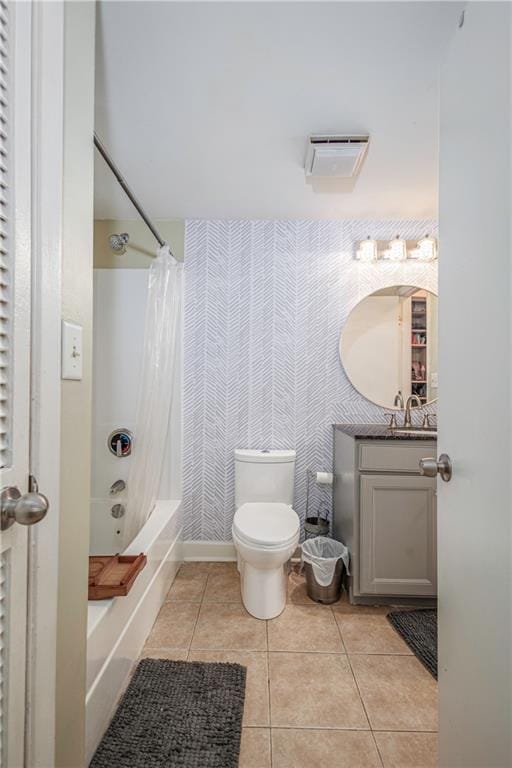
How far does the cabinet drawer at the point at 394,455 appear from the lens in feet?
5.87

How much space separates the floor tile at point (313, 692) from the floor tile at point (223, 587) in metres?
0.45

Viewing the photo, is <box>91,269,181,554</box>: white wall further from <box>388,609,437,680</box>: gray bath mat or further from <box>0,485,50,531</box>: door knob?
<box>0,485,50,531</box>: door knob

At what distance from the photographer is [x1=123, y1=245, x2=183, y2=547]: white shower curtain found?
183 centimetres

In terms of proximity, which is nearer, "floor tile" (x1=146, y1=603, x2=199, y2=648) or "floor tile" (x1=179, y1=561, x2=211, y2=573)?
"floor tile" (x1=146, y1=603, x2=199, y2=648)

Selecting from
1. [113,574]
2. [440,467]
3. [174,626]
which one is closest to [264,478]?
[174,626]

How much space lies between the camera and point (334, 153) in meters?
1.55

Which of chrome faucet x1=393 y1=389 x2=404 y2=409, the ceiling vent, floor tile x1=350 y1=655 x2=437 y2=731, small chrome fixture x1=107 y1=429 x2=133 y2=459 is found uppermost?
the ceiling vent

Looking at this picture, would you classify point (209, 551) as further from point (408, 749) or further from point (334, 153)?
point (334, 153)

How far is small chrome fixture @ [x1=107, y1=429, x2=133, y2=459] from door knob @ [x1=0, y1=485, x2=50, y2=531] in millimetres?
1651

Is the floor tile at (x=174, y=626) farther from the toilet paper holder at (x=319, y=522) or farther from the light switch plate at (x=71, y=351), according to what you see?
the light switch plate at (x=71, y=351)

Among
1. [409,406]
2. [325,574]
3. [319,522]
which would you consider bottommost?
[325,574]

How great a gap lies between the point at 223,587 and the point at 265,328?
1.56 m

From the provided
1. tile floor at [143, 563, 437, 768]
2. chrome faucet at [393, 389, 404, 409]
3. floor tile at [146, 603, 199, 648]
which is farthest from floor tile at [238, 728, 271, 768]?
chrome faucet at [393, 389, 404, 409]

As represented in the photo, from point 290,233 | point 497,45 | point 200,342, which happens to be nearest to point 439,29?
point 497,45
